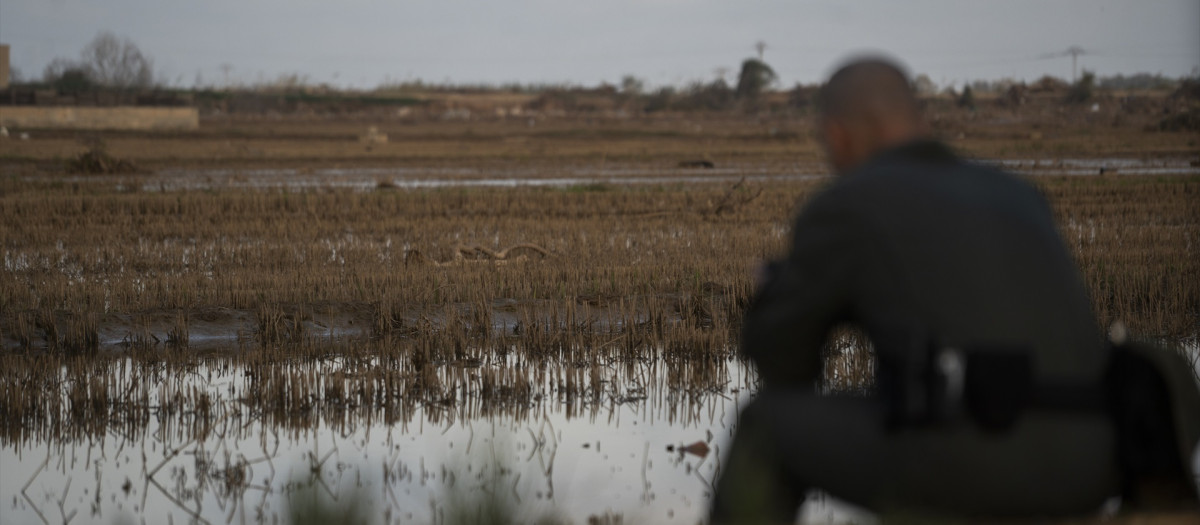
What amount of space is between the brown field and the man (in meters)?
3.26

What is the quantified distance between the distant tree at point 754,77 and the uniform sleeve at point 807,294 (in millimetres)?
95501

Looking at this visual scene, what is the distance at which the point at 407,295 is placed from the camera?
30.8ft

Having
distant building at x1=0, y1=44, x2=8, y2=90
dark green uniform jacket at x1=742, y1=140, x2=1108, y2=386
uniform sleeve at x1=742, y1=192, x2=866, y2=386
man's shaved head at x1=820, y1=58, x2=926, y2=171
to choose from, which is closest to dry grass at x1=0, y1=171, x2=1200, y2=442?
uniform sleeve at x1=742, y1=192, x2=866, y2=386

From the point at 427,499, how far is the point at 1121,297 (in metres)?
6.57

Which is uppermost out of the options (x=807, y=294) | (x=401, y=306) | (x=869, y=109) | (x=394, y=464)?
(x=869, y=109)

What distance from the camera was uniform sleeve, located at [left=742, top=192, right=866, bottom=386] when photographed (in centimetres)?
256

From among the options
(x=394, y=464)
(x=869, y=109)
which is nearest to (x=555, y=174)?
(x=394, y=464)

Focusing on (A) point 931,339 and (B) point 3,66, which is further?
(B) point 3,66

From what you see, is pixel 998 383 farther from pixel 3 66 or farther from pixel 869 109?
pixel 3 66

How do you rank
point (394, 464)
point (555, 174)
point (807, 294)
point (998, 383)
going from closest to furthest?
point (998, 383) < point (807, 294) < point (394, 464) < point (555, 174)

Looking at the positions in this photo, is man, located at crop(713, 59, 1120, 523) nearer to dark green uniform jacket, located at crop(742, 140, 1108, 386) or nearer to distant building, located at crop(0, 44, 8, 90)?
dark green uniform jacket, located at crop(742, 140, 1108, 386)

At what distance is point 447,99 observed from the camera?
92375mm

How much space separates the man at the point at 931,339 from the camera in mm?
2463

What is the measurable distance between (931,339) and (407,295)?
7307 mm
